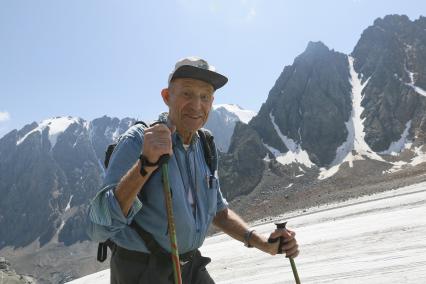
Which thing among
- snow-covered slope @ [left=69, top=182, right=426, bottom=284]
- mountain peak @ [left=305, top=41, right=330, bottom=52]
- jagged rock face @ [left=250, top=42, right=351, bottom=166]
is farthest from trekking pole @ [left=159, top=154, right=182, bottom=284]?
mountain peak @ [left=305, top=41, right=330, bottom=52]

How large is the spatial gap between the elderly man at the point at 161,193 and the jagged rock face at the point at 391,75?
11071cm

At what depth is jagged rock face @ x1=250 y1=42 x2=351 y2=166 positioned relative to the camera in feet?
387

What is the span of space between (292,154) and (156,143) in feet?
375

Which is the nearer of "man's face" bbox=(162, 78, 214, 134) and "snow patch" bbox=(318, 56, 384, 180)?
"man's face" bbox=(162, 78, 214, 134)

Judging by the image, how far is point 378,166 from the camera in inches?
3622

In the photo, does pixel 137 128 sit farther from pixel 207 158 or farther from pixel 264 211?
pixel 264 211

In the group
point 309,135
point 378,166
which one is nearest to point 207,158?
point 378,166

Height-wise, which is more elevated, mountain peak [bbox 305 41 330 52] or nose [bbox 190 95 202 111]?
mountain peak [bbox 305 41 330 52]

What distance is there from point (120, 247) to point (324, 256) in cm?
785

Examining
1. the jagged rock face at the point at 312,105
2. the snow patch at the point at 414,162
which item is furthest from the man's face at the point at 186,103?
the jagged rock face at the point at 312,105

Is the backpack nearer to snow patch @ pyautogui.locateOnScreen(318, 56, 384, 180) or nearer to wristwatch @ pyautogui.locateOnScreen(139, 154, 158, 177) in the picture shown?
wristwatch @ pyautogui.locateOnScreen(139, 154, 158, 177)

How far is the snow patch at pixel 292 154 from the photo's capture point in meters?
111

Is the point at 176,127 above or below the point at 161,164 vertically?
above

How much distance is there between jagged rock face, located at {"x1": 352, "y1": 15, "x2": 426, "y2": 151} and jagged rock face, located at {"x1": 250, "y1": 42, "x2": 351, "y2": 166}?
7611 millimetres
